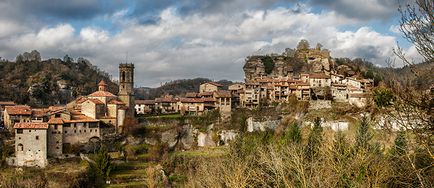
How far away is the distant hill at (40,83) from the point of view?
91.9 m

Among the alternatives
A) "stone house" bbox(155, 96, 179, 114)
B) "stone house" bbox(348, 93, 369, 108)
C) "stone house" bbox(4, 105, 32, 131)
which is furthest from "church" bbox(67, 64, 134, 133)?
"stone house" bbox(348, 93, 369, 108)

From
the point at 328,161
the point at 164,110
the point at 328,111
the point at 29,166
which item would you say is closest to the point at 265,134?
the point at 328,111

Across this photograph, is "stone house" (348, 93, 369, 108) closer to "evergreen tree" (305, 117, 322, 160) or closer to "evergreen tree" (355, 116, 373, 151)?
"evergreen tree" (305, 117, 322, 160)

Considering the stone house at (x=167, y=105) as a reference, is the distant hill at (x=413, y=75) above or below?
above

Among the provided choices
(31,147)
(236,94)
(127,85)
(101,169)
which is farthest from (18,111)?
(236,94)

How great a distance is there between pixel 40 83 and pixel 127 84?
1466 inches

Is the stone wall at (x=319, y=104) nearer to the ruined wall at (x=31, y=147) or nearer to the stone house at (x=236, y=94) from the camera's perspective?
the stone house at (x=236, y=94)

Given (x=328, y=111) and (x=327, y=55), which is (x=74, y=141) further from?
(x=327, y=55)

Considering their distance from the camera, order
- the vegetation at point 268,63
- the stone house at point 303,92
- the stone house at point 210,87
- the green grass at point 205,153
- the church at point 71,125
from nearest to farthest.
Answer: the church at point 71,125
the green grass at point 205,153
the stone house at point 303,92
the stone house at point 210,87
the vegetation at point 268,63

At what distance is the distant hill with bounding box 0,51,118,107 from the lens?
9188 centimetres

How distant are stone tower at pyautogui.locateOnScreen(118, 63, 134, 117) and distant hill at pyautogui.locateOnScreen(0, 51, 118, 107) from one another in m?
29.7

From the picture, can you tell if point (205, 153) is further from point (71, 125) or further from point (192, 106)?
point (71, 125)

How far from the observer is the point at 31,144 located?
50.6 metres

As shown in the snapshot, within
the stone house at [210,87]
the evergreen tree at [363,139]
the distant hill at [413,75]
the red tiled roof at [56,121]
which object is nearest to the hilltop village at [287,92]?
the stone house at [210,87]
